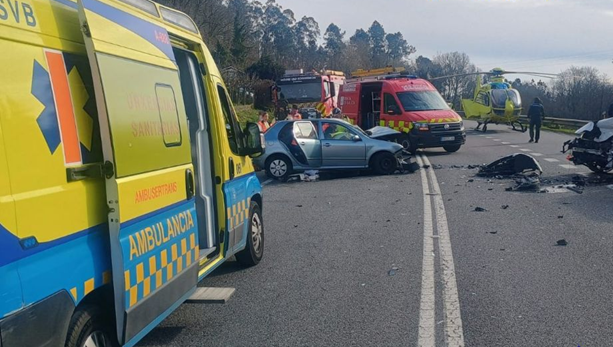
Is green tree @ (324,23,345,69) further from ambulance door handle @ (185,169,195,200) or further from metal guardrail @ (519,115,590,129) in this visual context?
ambulance door handle @ (185,169,195,200)

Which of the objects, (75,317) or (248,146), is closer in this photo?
(75,317)

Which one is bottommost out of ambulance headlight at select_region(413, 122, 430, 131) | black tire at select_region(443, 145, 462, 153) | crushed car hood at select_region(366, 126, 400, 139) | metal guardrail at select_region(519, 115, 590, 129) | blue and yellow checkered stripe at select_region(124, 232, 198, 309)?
metal guardrail at select_region(519, 115, 590, 129)

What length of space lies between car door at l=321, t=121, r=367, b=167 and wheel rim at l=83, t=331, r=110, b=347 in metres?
11.6

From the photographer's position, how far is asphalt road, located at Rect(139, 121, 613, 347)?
470 centimetres

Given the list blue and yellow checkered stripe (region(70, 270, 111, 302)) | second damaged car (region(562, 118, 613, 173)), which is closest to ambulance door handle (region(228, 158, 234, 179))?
blue and yellow checkered stripe (region(70, 270, 111, 302))

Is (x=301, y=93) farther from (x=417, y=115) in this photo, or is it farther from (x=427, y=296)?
(x=427, y=296)

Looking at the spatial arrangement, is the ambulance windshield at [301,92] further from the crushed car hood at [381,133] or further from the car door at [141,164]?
the car door at [141,164]

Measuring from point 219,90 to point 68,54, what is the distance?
2.75 meters

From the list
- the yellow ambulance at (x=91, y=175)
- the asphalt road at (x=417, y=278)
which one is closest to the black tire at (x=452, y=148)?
the asphalt road at (x=417, y=278)

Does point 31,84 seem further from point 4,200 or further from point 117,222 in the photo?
point 117,222

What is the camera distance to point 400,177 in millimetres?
14648

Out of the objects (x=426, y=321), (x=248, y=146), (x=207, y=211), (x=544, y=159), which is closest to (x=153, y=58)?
(x=207, y=211)

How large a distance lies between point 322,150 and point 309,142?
38 centimetres

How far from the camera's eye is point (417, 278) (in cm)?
615
